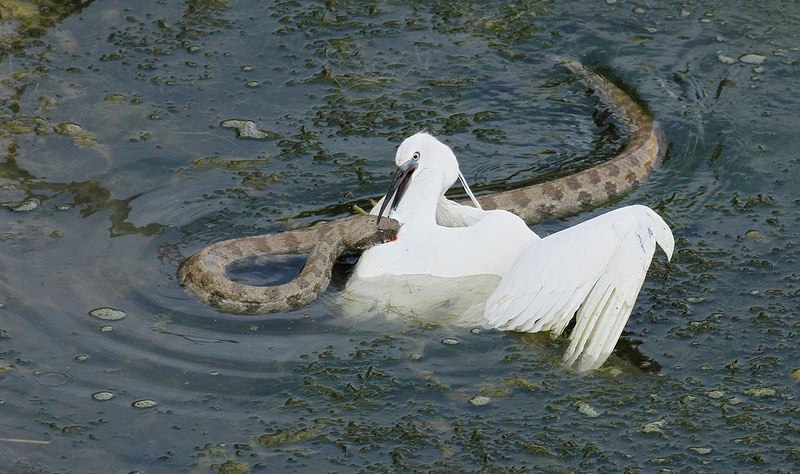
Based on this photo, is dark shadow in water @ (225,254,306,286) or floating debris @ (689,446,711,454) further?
dark shadow in water @ (225,254,306,286)

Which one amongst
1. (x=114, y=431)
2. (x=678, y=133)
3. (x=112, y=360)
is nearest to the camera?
(x=114, y=431)

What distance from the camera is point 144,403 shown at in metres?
6.82

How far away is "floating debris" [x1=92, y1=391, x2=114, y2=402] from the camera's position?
22.4ft

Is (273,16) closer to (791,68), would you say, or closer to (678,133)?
(678,133)

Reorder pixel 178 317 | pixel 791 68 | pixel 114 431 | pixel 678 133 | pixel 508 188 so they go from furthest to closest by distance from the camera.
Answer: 1. pixel 791 68
2. pixel 678 133
3. pixel 508 188
4. pixel 178 317
5. pixel 114 431

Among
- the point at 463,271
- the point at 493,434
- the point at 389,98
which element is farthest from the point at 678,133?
the point at 493,434

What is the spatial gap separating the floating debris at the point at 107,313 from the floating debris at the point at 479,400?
244 centimetres

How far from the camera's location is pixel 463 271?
779cm

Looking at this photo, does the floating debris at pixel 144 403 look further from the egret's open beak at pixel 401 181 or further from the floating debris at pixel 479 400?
the egret's open beak at pixel 401 181

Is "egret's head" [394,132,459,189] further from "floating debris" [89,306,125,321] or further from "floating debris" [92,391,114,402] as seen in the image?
"floating debris" [92,391,114,402]

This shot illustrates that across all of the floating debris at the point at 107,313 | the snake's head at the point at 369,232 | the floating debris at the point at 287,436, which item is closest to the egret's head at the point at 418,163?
the snake's head at the point at 369,232

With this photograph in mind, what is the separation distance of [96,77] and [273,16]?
7.15 feet

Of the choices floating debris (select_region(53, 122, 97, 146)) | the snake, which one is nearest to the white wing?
the snake

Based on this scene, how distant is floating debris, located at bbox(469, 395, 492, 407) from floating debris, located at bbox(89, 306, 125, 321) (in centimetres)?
244
